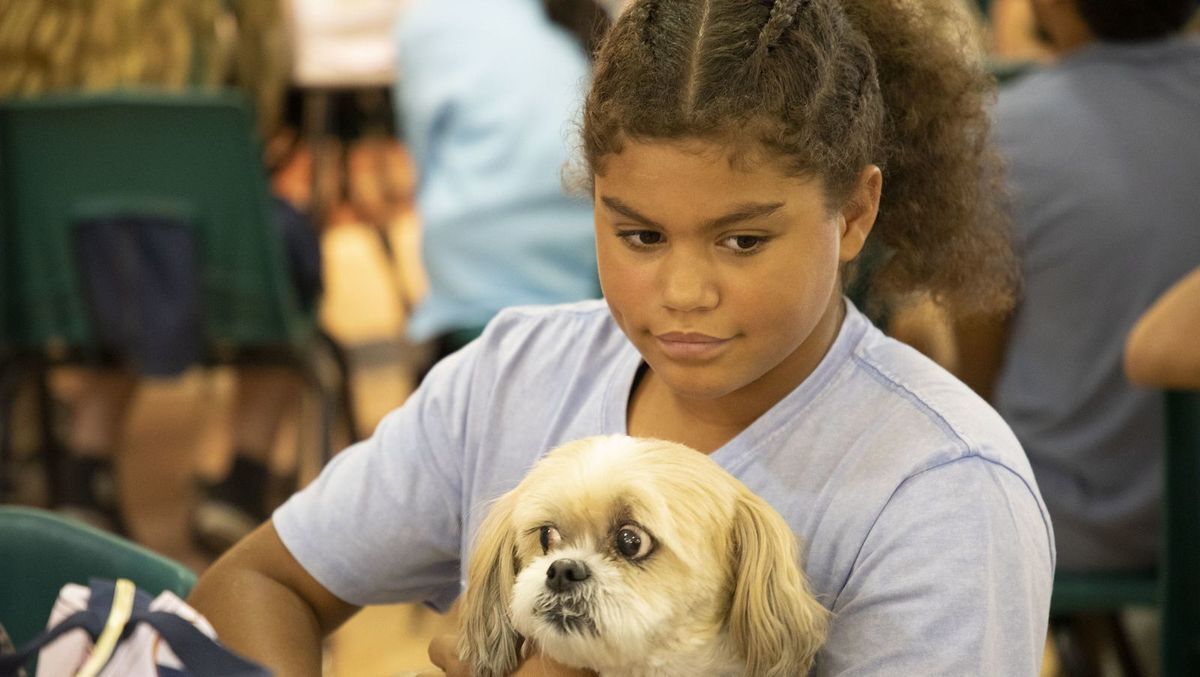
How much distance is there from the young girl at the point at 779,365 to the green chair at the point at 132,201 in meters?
1.76

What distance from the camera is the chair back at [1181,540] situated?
2004 millimetres

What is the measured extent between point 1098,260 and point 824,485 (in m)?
1.35

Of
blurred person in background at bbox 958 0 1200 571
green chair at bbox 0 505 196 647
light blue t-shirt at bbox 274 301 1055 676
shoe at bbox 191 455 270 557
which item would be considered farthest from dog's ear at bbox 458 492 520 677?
shoe at bbox 191 455 270 557

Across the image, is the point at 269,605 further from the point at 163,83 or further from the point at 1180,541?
the point at 163,83

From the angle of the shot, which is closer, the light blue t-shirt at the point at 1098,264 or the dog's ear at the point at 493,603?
the dog's ear at the point at 493,603

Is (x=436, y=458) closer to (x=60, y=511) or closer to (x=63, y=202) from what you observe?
(x=63, y=202)

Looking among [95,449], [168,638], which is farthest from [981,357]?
[95,449]

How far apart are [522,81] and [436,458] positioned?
1.86 meters

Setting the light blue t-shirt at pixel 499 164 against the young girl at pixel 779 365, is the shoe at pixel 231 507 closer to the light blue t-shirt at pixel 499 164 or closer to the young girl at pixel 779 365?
the light blue t-shirt at pixel 499 164

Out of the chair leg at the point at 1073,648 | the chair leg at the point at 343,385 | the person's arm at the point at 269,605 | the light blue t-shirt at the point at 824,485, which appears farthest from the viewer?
the chair leg at the point at 343,385

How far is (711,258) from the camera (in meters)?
→ 1.18

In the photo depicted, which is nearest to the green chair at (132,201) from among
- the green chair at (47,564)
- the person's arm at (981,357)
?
the person's arm at (981,357)

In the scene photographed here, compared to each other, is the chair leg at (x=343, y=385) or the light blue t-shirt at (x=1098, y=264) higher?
the light blue t-shirt at (x=1098, y=264)

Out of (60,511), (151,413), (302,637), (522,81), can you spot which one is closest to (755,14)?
(302,637)
